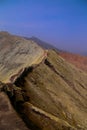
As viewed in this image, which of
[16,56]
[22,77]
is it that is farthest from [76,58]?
[22,77]

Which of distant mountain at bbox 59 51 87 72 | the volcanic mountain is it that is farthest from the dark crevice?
distant mountain at bbox 59 51 87 72

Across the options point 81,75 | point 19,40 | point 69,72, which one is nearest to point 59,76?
point 69,72

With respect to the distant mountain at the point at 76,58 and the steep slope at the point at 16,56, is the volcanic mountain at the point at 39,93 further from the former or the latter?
the distant mountain at the point at 76,58

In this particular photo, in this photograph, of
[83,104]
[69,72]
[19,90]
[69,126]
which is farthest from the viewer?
[69,72]

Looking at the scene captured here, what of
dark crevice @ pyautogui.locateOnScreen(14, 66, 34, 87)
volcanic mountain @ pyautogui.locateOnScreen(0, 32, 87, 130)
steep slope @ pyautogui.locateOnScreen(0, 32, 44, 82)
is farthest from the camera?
steep slope @ pyautogui.locateOnScreen(0, 32, 44, 82)

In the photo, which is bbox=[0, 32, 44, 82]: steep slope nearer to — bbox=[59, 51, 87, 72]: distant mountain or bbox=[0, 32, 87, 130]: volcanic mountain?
bbox=[0, 32, 87, 130]: volcanic mountain

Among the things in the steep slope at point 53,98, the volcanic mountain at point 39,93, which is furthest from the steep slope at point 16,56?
the steep slope at point 53,98

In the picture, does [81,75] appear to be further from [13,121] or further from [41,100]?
[13,121]

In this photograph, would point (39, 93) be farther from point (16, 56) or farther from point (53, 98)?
point (16, 56)
